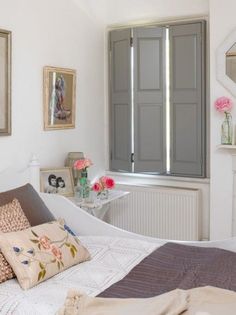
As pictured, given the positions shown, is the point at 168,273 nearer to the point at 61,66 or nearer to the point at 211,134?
the point at 211,134

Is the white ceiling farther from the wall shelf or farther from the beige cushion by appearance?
the beige cushion

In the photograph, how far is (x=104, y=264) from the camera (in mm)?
2301

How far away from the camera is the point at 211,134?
3811 mm

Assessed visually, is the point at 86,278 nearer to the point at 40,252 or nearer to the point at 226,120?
the point at 40,252

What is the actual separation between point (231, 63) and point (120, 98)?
1.19 meters

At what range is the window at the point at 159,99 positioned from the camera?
4.04 meters

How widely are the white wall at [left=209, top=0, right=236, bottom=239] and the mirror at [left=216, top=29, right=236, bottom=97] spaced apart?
37 mm

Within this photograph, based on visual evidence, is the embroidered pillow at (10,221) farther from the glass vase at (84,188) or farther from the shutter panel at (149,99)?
the shutter panel at (149,99)

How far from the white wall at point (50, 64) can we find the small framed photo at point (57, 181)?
0.13m

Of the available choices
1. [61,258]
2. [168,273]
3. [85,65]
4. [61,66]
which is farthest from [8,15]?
[168,273]

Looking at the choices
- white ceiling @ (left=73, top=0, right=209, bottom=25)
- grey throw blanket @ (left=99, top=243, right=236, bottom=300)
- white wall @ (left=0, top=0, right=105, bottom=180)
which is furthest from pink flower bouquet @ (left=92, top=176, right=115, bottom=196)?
white ceiling @ (left=73, top=0, right=209, bottom=25)

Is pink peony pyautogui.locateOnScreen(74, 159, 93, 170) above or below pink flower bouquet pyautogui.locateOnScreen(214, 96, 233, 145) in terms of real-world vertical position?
below

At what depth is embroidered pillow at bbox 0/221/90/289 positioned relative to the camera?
2.06m

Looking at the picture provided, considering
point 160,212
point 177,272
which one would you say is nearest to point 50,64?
point 160,212
